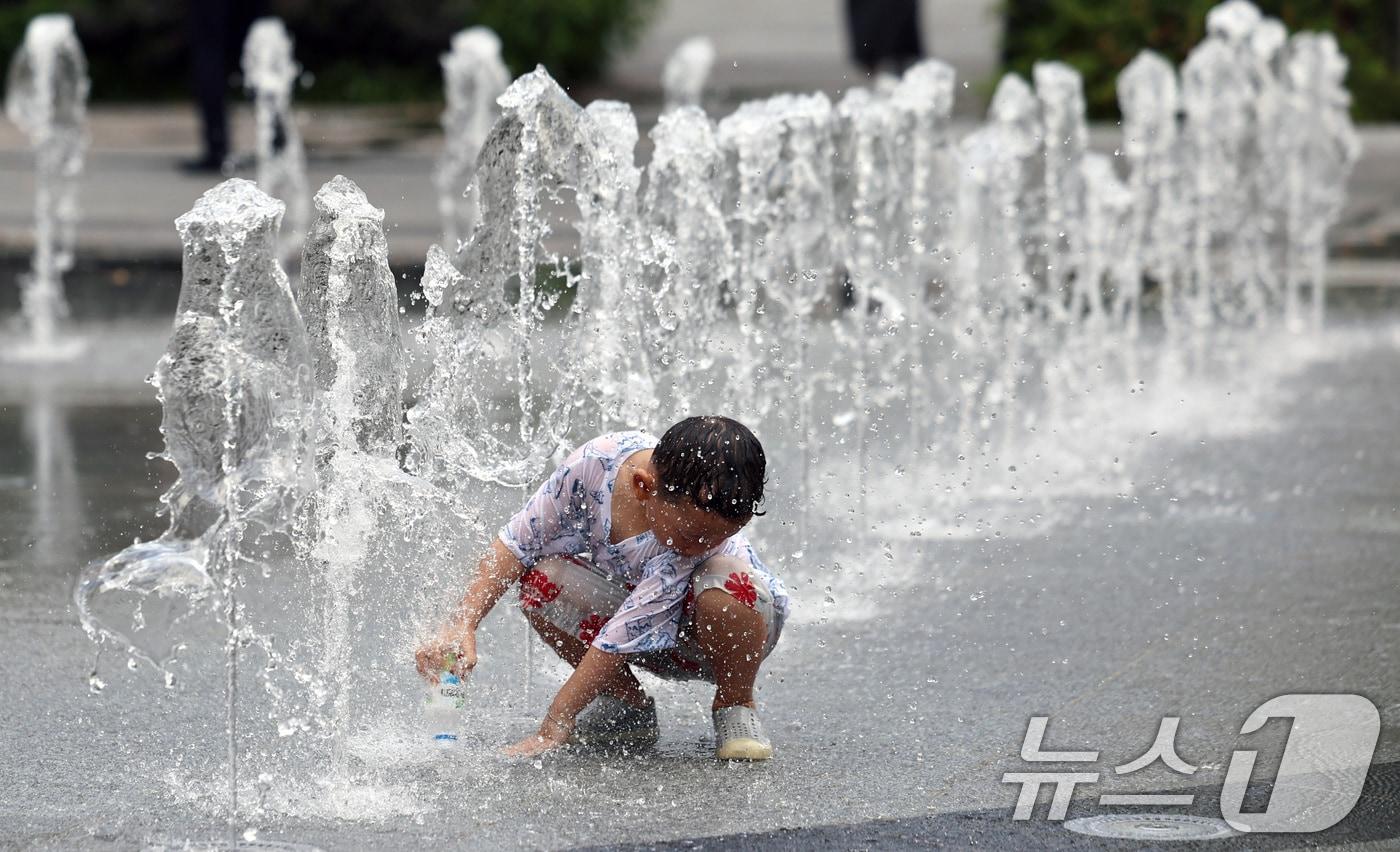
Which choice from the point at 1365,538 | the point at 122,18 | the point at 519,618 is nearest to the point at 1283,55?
the point at 1365,538

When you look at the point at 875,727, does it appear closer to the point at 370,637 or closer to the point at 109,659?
the point at 370,637

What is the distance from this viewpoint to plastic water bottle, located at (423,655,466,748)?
421 cm

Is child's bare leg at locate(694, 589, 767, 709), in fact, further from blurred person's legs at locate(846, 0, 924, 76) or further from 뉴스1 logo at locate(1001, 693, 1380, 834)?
blurred person's legs at locate(846, 0, 924, 76)

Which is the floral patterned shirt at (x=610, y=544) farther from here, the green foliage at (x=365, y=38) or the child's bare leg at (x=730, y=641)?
the green foliage at (x=365, y=38)

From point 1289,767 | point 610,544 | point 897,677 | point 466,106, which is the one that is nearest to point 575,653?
point 610,544

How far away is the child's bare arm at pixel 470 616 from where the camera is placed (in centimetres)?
396

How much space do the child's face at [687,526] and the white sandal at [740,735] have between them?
33cm

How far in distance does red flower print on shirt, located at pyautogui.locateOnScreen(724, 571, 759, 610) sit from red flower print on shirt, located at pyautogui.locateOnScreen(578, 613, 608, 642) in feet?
0.97

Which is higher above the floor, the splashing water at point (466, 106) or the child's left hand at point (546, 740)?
the splashing water at point (466, 106)

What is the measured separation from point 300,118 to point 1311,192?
8.42 metres

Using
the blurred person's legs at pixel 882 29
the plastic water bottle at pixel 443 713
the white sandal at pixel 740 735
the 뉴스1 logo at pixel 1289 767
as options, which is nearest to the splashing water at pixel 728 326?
the plastic water bottle at pixel 443 713

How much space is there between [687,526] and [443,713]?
753 mm

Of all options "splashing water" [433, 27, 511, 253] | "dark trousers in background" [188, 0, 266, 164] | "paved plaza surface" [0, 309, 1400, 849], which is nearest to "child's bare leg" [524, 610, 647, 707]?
"paved plaza surface" [0, 309, 1400, 849]

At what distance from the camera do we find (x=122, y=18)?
1772cm
